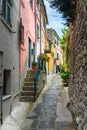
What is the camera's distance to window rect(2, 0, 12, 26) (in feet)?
32.8

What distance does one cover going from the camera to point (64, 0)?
899 cm

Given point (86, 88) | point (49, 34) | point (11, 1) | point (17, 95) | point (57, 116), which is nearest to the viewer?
point (86, 88)

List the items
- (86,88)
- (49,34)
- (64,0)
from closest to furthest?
1. (86,88)
2. (64,0)
3. (49,34)

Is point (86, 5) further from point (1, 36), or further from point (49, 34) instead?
Result: point (49, 34)

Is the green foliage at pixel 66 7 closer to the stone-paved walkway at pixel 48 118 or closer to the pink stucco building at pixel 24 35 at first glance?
the stone-paved walkway at pixel 48 118

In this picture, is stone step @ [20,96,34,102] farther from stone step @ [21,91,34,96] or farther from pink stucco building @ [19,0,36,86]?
pink stucco building @ [19,0,36,86]

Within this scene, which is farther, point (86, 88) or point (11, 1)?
point (11, 1)

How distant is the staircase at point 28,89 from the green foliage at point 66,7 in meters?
4.98

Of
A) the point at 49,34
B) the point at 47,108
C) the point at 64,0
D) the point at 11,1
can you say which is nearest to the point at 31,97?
the point at 47,108

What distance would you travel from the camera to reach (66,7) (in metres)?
9.16

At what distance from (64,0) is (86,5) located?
321 cm

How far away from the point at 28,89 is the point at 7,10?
468 cm

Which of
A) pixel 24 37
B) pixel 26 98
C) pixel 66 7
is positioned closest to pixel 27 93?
pixel 26 98

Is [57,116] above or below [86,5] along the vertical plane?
below
